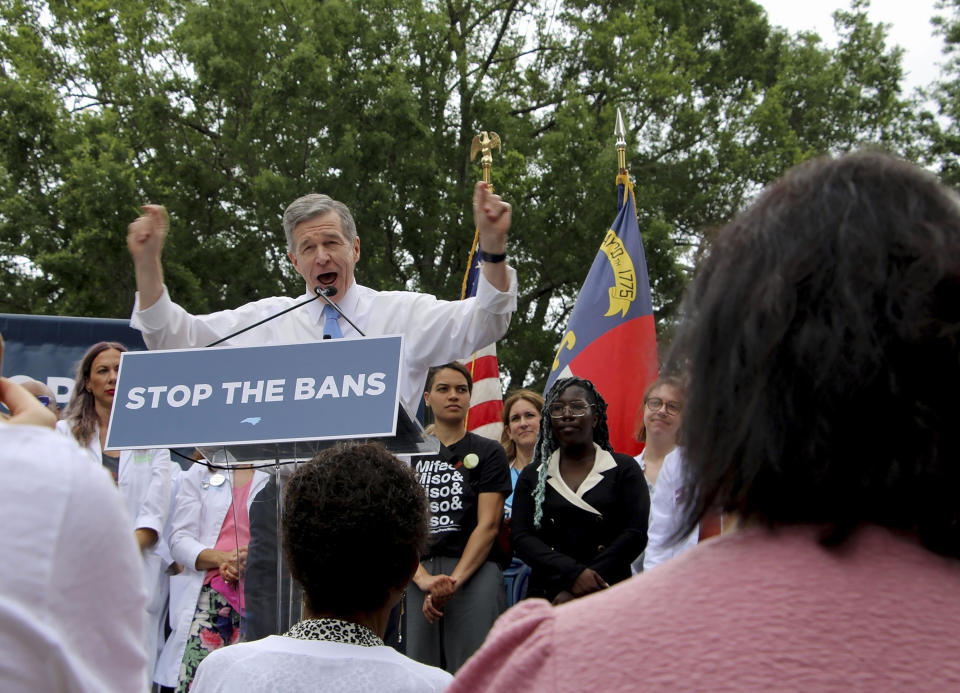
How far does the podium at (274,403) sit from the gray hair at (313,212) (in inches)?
41.8

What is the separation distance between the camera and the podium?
301 cm

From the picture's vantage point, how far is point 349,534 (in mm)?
2447

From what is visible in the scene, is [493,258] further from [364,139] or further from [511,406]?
[364,139]

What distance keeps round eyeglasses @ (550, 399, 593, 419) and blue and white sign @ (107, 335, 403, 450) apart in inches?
118

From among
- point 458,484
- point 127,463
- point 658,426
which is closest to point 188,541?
point 127,463

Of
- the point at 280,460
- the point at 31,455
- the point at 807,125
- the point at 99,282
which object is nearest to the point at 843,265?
the point at 31,455

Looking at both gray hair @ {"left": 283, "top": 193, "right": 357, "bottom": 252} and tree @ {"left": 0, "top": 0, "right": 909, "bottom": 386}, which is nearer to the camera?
gray hair @ {"left": 283, "top": 193, "right": 357, "bottom": 252}

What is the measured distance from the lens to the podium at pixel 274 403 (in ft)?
9.86

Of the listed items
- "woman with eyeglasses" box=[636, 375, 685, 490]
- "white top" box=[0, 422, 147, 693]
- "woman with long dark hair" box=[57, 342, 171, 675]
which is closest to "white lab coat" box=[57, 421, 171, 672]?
"woman with long dark hair" box=[57, 342, 171, 675]

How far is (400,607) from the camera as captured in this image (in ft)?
12.6

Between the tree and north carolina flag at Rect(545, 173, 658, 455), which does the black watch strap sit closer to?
north carolina flag at Rect(545, 173, 658, 455)

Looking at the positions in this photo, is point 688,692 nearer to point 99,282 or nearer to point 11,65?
point 99,282

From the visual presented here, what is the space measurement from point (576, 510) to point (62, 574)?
173 inches

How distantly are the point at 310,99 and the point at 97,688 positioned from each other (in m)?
14.7
